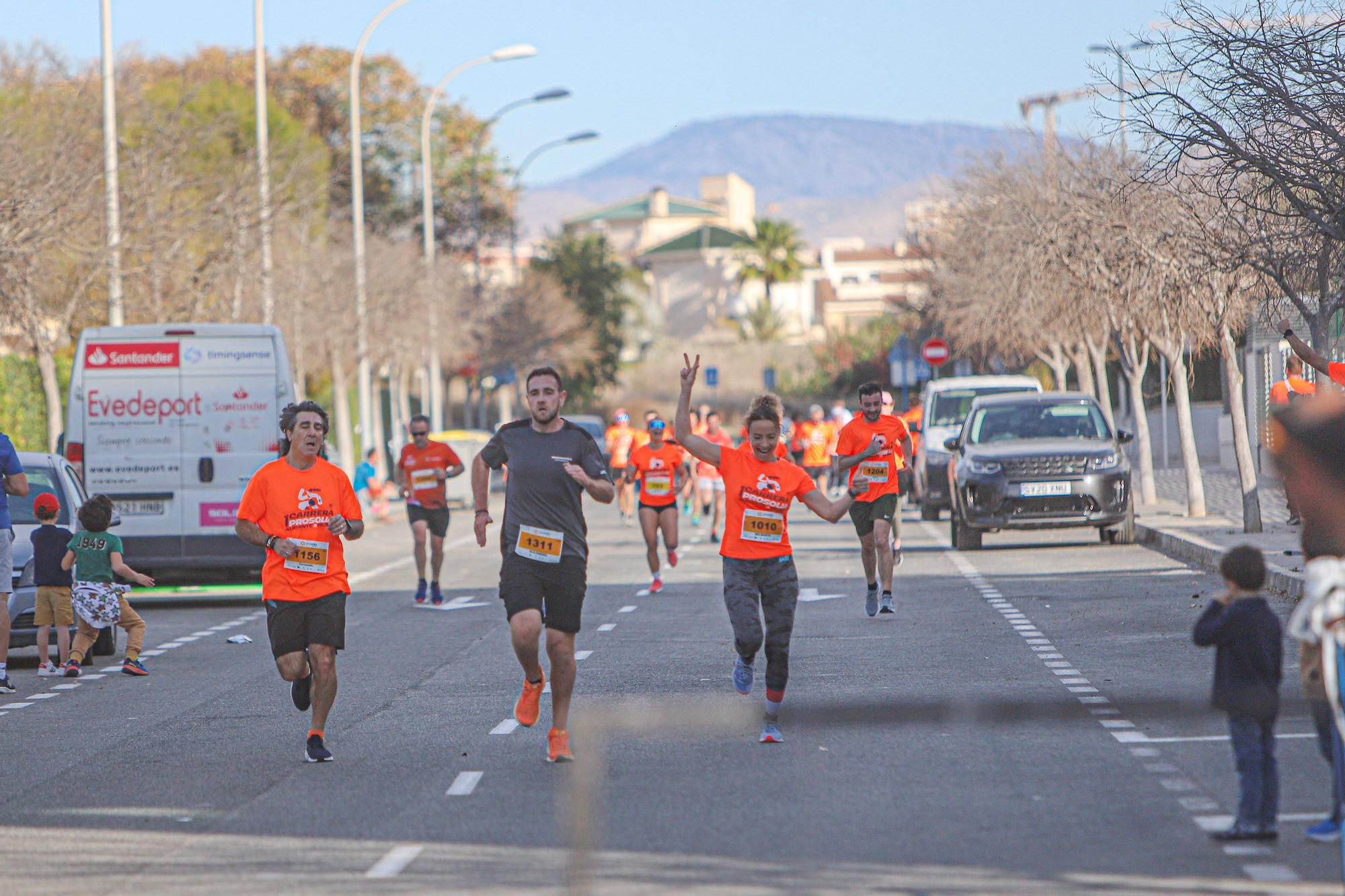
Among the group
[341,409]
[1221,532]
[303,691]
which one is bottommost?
[1221,532]

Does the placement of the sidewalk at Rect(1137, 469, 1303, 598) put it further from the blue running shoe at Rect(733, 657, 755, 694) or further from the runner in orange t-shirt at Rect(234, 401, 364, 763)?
the runner in orange t-shirt at Rect(234, 401, 364, 763)

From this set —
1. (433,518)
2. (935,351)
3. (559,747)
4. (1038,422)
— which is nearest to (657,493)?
(433,518)

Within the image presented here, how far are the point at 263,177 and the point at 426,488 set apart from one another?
1594 centimetres

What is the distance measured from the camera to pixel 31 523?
16.1 metres

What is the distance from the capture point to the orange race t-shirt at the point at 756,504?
10047 mm

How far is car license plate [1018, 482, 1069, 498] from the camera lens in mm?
22484

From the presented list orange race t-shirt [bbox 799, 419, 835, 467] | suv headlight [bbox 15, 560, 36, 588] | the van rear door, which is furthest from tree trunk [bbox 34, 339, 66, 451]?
suv headlight [bbox 15, 560, 36, 588]

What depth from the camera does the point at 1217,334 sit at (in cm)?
2384

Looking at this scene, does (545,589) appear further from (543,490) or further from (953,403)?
(953,403)

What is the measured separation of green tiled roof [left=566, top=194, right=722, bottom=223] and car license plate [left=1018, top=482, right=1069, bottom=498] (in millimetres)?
118475

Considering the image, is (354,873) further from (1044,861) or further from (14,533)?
(14,533)

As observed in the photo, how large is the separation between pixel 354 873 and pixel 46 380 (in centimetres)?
2357

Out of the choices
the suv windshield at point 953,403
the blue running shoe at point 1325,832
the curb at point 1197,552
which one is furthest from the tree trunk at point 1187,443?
the blue running shoe at point 1325,832

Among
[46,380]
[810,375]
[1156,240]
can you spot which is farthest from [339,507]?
[810,375]
